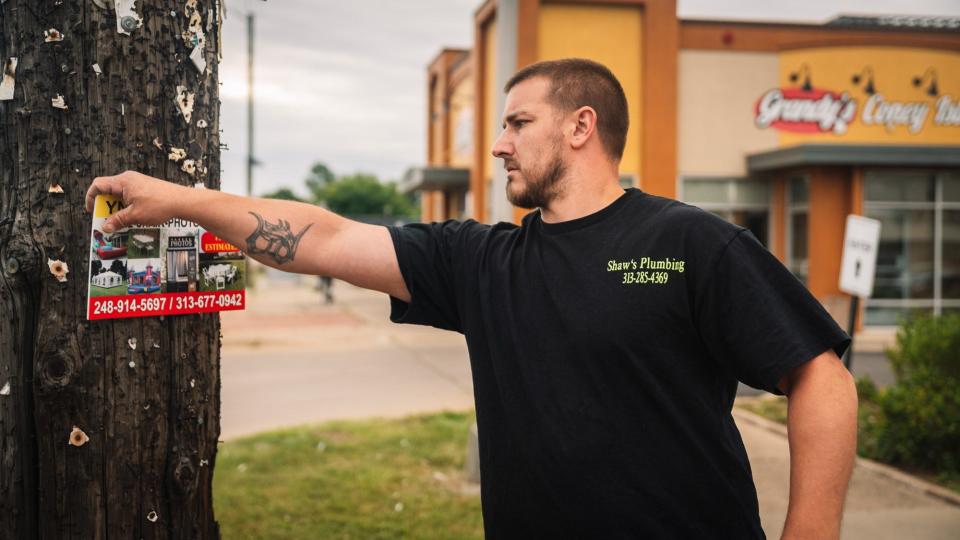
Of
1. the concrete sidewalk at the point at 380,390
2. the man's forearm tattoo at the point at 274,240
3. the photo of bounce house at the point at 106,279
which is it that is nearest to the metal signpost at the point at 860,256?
the concrete sidewalk at the point at 380,390

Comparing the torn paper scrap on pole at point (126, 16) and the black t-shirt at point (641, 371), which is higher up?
the torn paper scrap on pole at point (126, 16)

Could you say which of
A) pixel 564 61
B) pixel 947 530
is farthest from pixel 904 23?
pixel 564 61

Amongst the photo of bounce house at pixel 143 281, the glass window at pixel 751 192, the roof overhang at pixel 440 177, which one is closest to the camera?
the photo of bounce house at pixel 143 281

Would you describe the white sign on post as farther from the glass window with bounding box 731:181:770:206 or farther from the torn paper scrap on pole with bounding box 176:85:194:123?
the glass window with bounding box 731:181:770:206

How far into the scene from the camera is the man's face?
8.16 ft

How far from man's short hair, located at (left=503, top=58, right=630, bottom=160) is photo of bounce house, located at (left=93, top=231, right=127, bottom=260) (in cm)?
126

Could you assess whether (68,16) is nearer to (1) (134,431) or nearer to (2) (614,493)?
(1) (134,431)

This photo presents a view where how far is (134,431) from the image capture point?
2.46 m

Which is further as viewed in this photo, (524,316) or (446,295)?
(446,295)

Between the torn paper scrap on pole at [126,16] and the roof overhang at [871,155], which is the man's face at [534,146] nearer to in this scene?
the torn paper scrap on pole at [126,16]

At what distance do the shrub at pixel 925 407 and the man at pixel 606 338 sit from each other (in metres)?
5.05

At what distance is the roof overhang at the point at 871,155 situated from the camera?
55.8 ft

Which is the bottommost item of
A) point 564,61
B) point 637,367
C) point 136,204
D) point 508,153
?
point 637,367

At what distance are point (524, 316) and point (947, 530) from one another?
14.1ft
